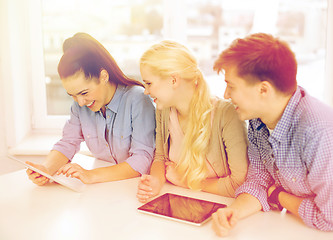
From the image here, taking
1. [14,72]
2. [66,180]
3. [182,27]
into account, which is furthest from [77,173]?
[182,27]

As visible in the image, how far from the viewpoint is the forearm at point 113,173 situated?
1382 millimetres

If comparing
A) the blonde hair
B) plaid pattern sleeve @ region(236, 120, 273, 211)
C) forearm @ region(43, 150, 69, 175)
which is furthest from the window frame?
plaid pattern sleeve @ region(236, 120, 273, 211)

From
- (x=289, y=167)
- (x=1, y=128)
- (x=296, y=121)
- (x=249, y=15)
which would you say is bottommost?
(x=1, y=128)

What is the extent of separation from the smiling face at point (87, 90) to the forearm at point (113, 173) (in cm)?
28

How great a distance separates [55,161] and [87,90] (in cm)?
37

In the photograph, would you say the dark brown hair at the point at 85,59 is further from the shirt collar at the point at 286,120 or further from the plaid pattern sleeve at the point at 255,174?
the shirt collar at the point at 286,120

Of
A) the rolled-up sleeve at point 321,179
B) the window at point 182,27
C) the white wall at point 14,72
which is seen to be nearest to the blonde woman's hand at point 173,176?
the rolled-up sleeve at point 321,179

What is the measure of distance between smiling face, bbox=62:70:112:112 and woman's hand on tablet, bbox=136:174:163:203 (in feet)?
1.46

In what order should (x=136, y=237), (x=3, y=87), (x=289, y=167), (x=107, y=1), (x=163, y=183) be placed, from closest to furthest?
(x=136, y=237), (x=289, y=167), (x=163, y=183), (x=3, y=87), (x=107, y=1)

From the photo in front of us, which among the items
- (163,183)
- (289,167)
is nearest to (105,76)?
(163,183)

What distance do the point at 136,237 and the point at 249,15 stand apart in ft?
5.96

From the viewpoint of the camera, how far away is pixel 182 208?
110 cm

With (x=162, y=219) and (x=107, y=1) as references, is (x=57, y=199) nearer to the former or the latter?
(x=162, y=219)

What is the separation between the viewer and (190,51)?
1.36 metres
